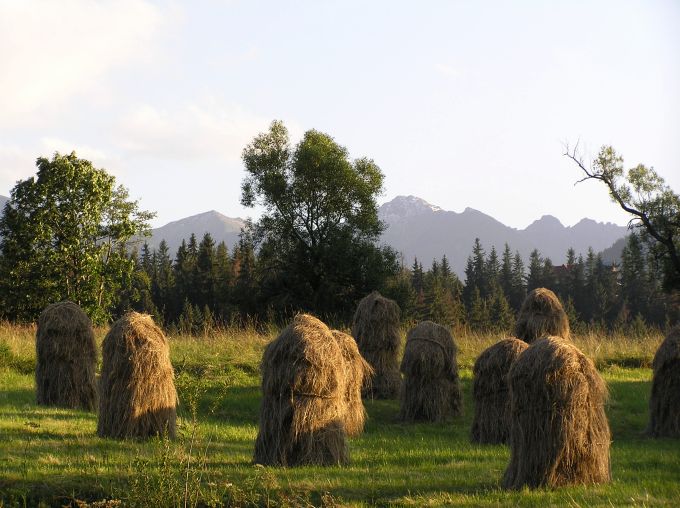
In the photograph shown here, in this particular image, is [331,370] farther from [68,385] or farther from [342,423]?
[68,385]

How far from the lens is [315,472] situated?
390 inches

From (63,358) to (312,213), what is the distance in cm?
3220

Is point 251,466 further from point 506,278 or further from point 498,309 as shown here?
point 506,278

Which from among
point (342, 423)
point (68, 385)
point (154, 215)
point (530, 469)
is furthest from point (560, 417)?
point (154, 215)

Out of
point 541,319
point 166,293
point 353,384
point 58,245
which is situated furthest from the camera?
point 166,293

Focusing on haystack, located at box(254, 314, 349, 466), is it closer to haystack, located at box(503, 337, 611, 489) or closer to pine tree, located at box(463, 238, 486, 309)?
haystack, located at box(503, 337, 611, 489)

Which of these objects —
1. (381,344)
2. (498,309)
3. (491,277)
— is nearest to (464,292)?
(491,277)

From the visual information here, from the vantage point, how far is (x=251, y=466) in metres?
10.5

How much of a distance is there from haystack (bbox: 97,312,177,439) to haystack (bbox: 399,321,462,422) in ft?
20.7

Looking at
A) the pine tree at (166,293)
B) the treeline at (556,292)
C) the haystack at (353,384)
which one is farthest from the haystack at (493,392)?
the pine tree at (166,293)

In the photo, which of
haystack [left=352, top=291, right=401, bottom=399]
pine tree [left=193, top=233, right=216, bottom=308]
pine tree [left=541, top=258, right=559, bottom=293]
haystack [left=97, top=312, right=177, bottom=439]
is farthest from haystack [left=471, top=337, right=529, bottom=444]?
pine tree [left=541, top=258, right=559, bottom=293]

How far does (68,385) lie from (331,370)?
783 centimetres

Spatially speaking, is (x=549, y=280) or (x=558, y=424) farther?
(x=549, y=280)

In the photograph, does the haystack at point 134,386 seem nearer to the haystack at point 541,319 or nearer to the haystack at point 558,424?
the haystack at point 558,424
